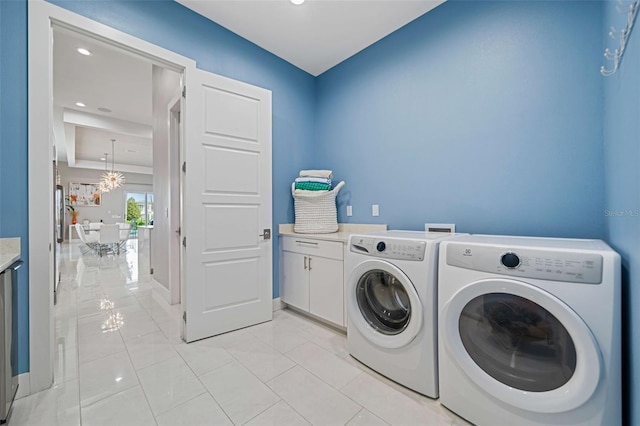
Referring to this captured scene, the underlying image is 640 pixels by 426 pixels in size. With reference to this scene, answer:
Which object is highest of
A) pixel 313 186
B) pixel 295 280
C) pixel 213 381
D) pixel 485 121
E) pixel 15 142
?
pixel 485 121

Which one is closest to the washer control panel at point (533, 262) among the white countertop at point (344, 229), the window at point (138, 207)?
the white countertop at point (344, 229)

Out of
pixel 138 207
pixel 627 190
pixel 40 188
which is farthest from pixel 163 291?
pixel 138 207

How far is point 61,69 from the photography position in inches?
131

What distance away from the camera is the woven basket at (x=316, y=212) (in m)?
2.71

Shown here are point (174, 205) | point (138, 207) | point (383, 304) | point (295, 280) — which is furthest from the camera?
point (138, 207)

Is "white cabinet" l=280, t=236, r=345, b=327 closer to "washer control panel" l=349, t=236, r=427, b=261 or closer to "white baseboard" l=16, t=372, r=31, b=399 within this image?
"washer control panel" l=349, t=236, r=427, b=261

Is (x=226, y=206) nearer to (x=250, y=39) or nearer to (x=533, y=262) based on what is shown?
(x=250, y=39)

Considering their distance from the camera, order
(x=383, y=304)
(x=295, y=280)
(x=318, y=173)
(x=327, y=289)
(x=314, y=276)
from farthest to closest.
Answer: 1. (x=318, y=173)
2. (x=295, y=280)
3. (x=314, y=276)
4. (x=327, y=289)
5. (x=383, y=304)

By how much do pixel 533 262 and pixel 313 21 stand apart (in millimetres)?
2502

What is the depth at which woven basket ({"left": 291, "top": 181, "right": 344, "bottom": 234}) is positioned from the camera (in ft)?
8.88

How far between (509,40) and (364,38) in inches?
50.4

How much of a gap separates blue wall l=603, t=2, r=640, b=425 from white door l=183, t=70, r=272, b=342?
7.59ft

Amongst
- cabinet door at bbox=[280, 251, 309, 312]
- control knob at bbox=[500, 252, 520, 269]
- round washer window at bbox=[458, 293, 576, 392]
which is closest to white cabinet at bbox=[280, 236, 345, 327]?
cabinet door at bbox=[280, 251, 309, 312]

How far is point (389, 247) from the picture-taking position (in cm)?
163
